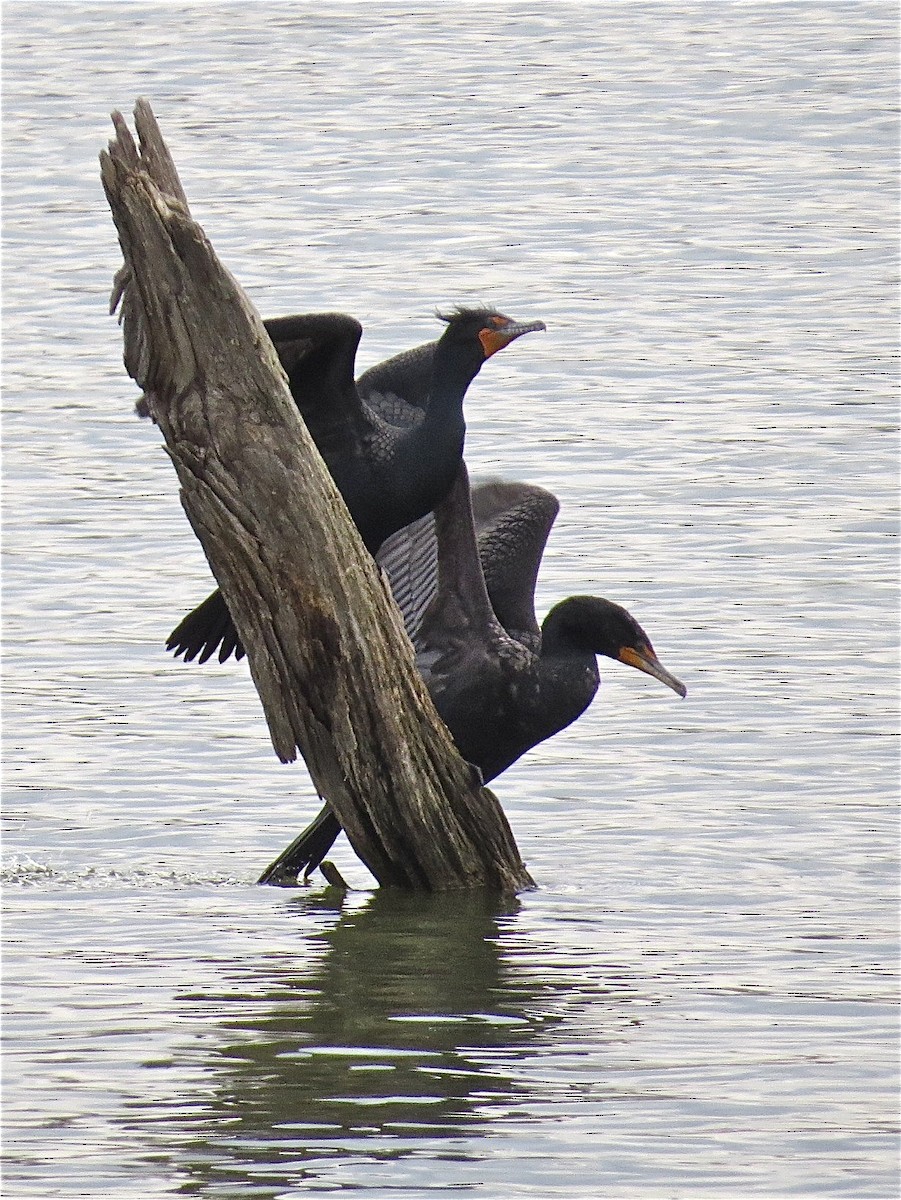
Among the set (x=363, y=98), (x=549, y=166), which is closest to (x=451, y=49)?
(x=363, y=98)

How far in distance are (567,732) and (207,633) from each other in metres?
2.54

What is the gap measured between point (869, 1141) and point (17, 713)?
520cm

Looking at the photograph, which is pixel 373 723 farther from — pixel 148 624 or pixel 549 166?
pixel 549 166

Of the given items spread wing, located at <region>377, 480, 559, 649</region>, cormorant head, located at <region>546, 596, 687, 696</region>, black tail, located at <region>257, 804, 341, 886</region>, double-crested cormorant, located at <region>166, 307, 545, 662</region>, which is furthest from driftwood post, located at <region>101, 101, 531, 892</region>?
spread wing, located at <region>377, 480, 559, 649</region>

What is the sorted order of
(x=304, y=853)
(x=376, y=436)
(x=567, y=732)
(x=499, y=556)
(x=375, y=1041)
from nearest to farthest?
1. (x=375, y=1041)
2. (x=376, y=436)
3. (x=304, y=853)
4. (x=499, y=556)
5. (x=567, y=732)

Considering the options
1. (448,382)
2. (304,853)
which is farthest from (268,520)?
(304,853)

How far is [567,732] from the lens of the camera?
9445 mm

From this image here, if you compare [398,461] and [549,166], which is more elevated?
[398,461]

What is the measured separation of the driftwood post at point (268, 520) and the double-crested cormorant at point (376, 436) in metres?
0.66

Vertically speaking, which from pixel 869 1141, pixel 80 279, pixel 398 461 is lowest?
pixel 80 279

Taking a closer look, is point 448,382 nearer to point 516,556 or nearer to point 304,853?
point 516,556

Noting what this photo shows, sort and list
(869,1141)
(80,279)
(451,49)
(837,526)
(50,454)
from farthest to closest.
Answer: (451,49), (80,279), (50,454), (837,526), (869,1141)

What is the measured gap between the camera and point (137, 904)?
23.7 feet

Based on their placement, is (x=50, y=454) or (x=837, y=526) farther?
(x=50, y=454)
